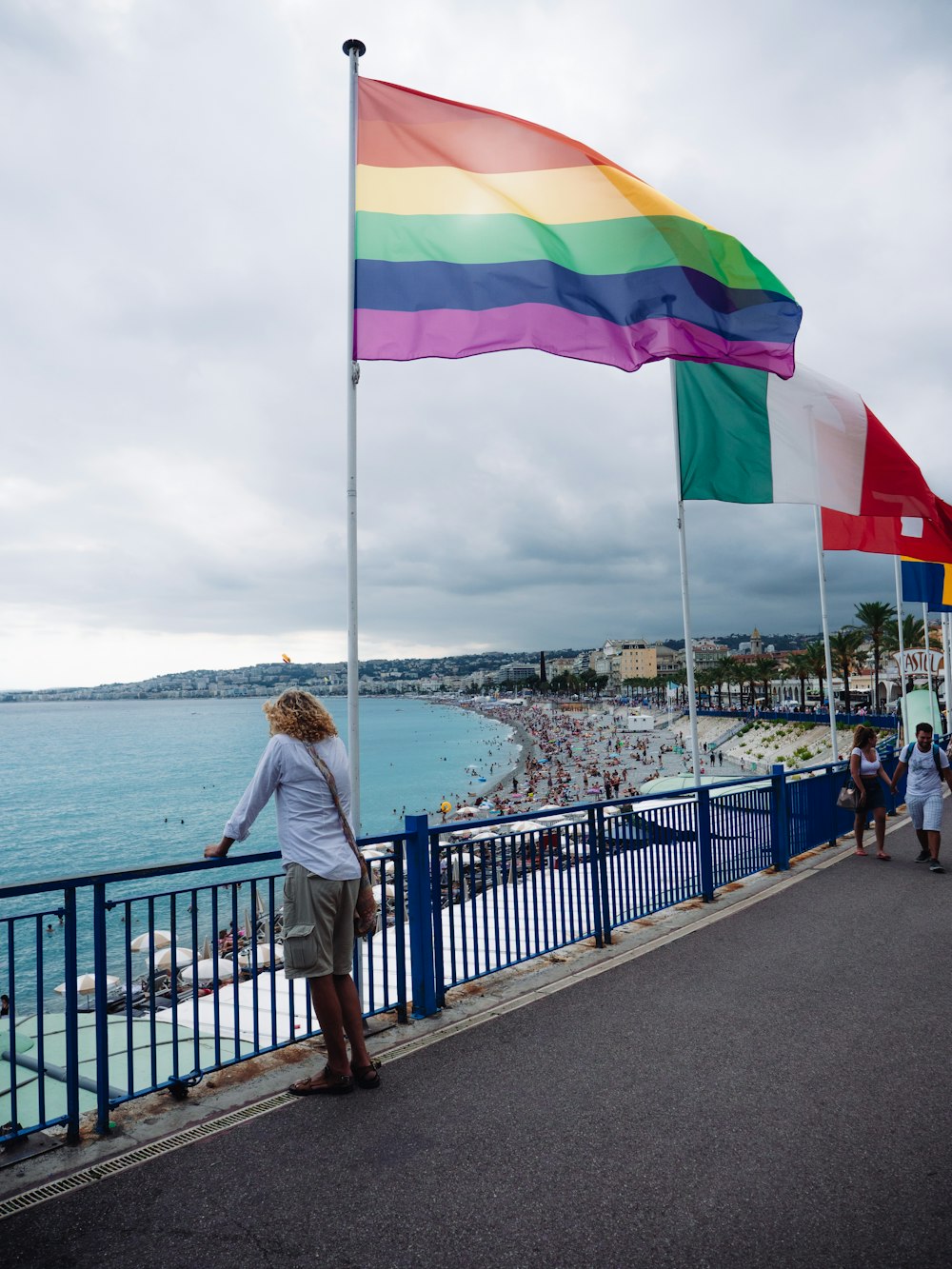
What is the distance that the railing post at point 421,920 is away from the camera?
5223 millimetres

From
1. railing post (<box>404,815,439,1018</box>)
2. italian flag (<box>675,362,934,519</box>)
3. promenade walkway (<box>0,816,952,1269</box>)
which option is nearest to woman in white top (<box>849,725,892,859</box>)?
italian flag (<box>675,362,934,519</box>)

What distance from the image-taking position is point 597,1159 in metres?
3.44

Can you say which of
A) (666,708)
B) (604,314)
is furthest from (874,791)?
(666,708)

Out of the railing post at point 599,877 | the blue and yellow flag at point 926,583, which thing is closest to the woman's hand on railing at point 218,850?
the railing post at point 599,877

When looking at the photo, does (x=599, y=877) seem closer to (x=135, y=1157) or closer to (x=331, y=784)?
(x=331, y=784)

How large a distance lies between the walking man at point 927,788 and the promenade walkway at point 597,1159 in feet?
17.3

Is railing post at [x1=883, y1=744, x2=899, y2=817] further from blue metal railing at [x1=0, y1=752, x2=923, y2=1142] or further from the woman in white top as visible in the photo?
the woman in white top

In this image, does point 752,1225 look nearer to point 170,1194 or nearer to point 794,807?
point 170,1194

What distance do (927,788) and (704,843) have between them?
367 centimetres

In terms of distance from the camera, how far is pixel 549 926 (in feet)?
23.3

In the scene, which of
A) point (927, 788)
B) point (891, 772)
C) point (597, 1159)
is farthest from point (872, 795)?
point (597, 1159)

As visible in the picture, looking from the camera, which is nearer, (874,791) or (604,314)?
(604,314)

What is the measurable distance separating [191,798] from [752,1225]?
70889mm

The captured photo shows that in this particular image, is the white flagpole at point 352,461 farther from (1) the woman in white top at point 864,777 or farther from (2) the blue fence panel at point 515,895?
(1) the woman in white top at point 864,777
